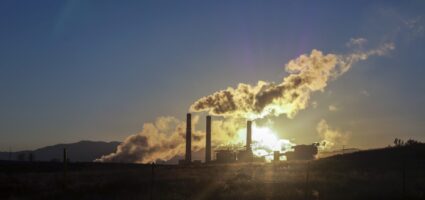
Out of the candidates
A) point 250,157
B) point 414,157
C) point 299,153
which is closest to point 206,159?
point 250,157

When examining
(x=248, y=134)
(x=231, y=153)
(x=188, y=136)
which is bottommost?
(x=231, y=153)

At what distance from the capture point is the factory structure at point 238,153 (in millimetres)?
88312

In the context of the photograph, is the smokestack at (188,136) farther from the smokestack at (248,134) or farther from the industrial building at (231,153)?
the smokestack at (248,134)

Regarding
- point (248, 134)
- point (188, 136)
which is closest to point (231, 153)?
point (248, 134)

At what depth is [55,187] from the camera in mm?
29688

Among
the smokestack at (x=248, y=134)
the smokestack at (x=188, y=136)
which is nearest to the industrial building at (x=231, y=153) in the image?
the smokestack at (x=248, y=134)

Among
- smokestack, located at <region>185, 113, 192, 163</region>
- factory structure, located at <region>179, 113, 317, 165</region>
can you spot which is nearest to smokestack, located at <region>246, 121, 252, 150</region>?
factory structure, located at <region>179, 113, 317, 165</region>

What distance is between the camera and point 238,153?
312 feet

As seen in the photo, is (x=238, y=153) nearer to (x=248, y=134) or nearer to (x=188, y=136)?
(x=248, y=134)

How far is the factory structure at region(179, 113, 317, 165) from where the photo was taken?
88.3 metres

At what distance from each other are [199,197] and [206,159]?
6783 cm

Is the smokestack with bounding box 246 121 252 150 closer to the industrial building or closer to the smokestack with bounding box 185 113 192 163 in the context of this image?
the industrial building

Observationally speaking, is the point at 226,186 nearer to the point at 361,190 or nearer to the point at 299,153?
the point at 361,190

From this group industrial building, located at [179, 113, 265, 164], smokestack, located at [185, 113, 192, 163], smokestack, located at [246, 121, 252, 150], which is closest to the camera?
smokestack, located at [185, 113, 192, 163]
